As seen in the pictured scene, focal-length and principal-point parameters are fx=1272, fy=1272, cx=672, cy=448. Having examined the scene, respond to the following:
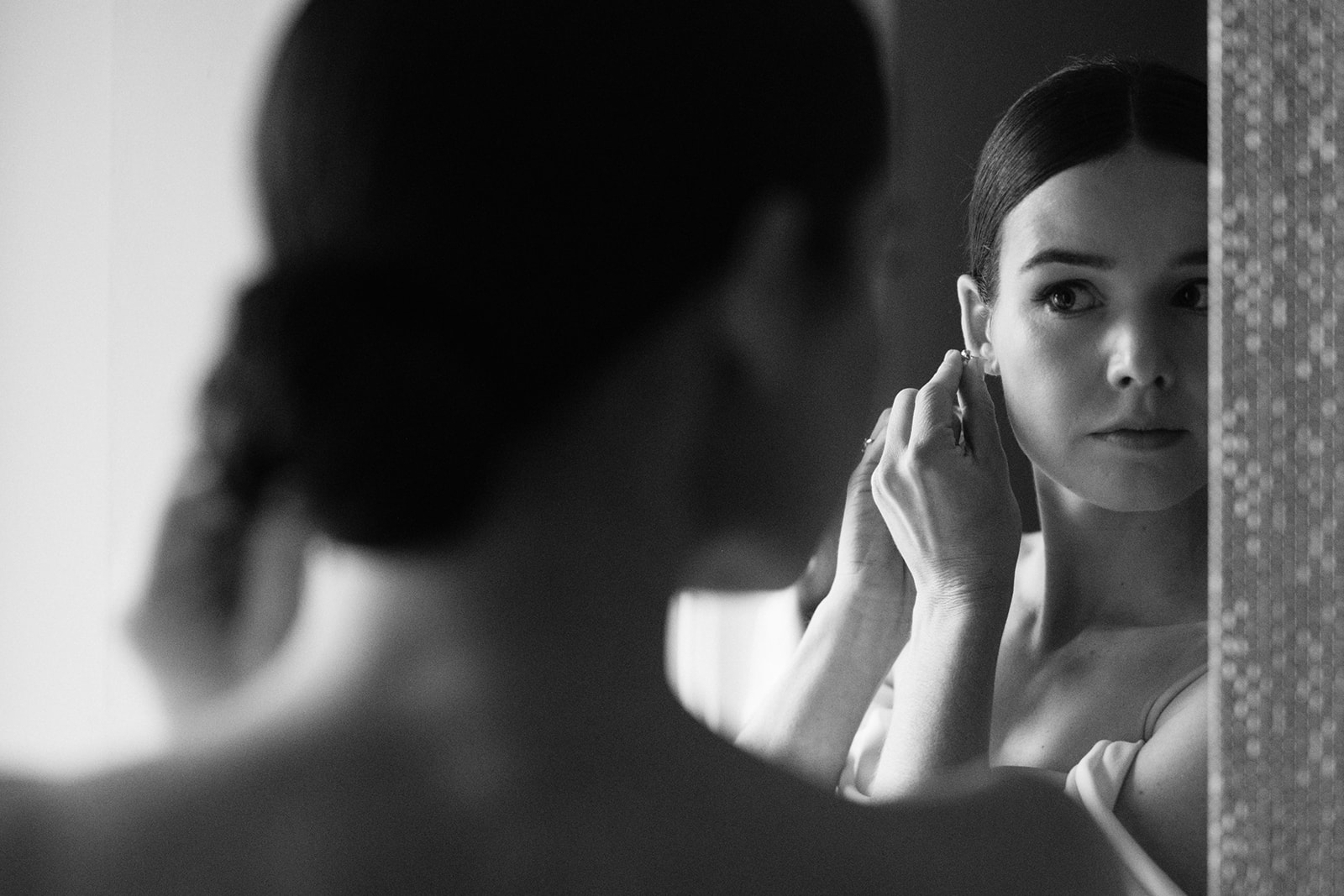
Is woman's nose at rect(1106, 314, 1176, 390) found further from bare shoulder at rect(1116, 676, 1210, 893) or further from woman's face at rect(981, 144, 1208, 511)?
bare shoulder at rect(1116, 676, 1210, 893)

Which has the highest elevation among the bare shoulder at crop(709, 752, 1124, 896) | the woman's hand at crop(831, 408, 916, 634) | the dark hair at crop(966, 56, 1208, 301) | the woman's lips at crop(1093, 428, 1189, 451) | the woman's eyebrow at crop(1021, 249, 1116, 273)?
the dark hair at crop(966, 56, 1208, 301)

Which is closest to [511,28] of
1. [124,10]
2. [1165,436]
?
[124,10]

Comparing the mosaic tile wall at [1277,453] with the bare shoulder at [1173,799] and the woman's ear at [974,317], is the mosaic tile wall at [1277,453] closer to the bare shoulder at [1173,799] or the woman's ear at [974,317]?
the bare shoulder at [1173,799]

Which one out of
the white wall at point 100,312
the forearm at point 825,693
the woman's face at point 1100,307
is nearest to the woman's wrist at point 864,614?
the forearm at point 825,693

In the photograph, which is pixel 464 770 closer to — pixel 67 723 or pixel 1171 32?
pixel 67 723

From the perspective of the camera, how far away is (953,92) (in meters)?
0.62

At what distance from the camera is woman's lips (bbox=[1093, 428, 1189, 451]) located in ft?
2.12

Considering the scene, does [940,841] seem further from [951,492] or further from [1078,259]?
[1078,259]

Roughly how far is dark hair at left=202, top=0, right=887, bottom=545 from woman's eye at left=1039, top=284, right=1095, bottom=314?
0.14m

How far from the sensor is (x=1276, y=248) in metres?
0.64

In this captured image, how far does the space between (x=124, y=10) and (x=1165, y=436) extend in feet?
1.76

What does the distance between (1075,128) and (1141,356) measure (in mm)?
119

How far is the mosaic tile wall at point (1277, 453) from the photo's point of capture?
2.07 feet

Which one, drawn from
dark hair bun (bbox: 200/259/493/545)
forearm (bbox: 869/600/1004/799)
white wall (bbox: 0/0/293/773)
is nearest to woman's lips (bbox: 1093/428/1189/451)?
forearm (bbox: 869/600/1004/799)
